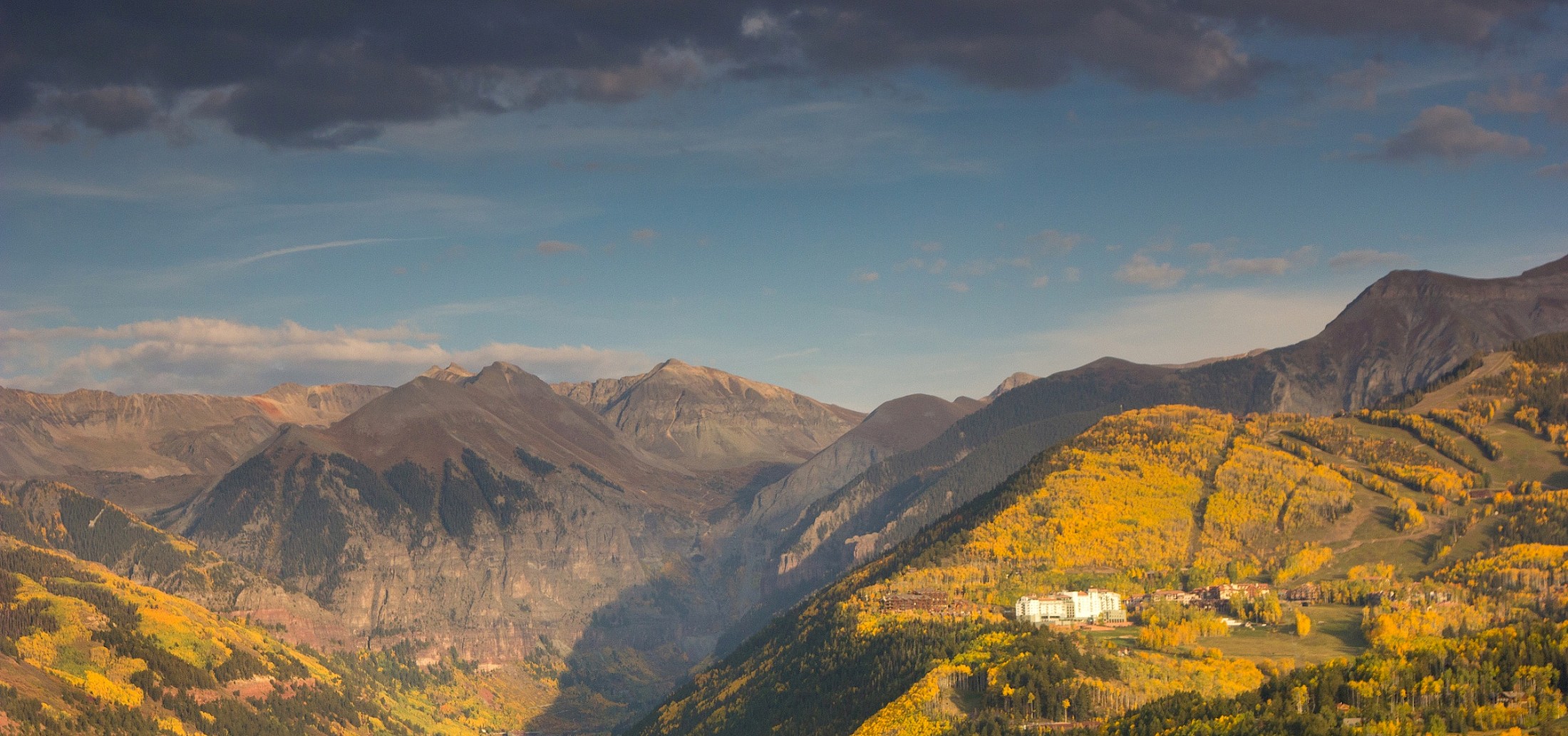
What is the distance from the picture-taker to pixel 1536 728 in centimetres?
19850
